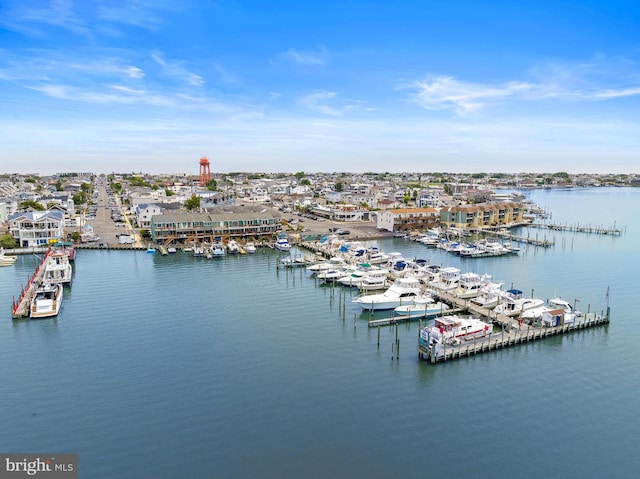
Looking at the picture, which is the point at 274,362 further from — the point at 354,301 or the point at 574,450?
the point at 574,450

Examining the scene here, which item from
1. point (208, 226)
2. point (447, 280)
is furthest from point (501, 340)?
point (208, 226)

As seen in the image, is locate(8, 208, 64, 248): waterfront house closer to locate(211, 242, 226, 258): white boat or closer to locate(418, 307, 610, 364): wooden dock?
locate(211, 242, 226, 258): white boat

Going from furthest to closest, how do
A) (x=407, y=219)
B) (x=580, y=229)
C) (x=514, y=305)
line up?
(x=580, y=229)
(x=407, y=219)
(x=514, y=305)

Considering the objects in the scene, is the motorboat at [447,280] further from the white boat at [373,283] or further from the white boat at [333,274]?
the white boat at [333,274]

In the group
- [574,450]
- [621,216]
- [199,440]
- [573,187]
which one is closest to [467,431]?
[574,450]

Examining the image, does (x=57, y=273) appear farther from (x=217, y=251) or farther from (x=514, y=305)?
(x=514, y=305)

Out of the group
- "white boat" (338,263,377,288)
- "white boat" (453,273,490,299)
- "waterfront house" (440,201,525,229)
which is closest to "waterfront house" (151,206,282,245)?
"white boat" (338,263,377,288)
